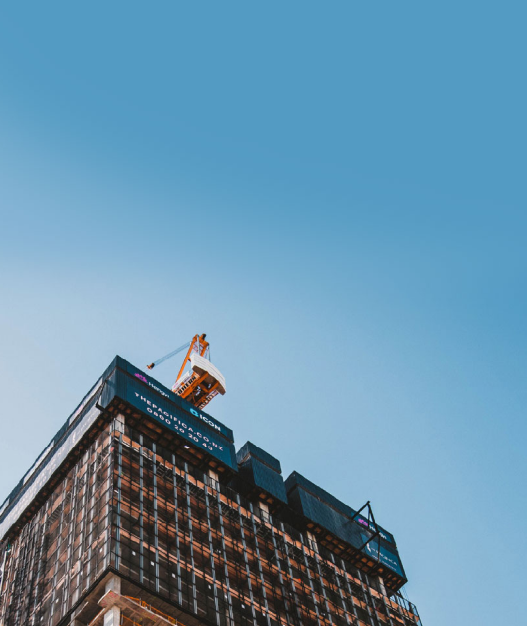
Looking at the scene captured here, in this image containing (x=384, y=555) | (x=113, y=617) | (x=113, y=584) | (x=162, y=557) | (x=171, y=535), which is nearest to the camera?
(x=113, y=617)

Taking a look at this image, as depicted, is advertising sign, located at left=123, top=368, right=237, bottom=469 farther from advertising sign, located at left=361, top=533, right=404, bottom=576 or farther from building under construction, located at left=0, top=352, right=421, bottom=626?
advertising sign, located at left=361, top=533, right=404, bottom=576

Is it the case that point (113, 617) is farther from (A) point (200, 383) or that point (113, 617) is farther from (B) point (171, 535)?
(A) point (200, 383)

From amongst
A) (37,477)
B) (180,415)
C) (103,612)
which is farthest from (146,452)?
(103,612)

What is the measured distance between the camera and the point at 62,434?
107 m

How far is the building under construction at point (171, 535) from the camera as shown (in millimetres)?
75812

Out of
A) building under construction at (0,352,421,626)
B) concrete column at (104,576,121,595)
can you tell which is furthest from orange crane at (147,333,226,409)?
concrete column at (104,576,121,595)

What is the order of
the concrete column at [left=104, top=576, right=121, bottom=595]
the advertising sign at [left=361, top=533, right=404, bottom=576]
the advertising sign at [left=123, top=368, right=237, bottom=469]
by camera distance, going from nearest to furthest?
the concrete column at [left=104, top=576, right=121, bottom=595], the advertising sign at [left=123, top=368, right=237, bottom=469], the advertising sign at [left=361, top=533, right=404, bottom=576]

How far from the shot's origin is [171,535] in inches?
3317

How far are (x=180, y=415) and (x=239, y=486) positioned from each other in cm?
1269

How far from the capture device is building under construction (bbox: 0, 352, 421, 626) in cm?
7581

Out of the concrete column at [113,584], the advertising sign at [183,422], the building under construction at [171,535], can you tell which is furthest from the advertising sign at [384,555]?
the concrete column at [113,584]

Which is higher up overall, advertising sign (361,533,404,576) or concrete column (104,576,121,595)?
advertising sign (361,533,404,576)

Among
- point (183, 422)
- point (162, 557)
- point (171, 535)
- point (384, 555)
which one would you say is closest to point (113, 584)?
point (162, 557)

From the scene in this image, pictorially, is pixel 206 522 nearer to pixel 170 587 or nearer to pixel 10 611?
pixel 170 587
